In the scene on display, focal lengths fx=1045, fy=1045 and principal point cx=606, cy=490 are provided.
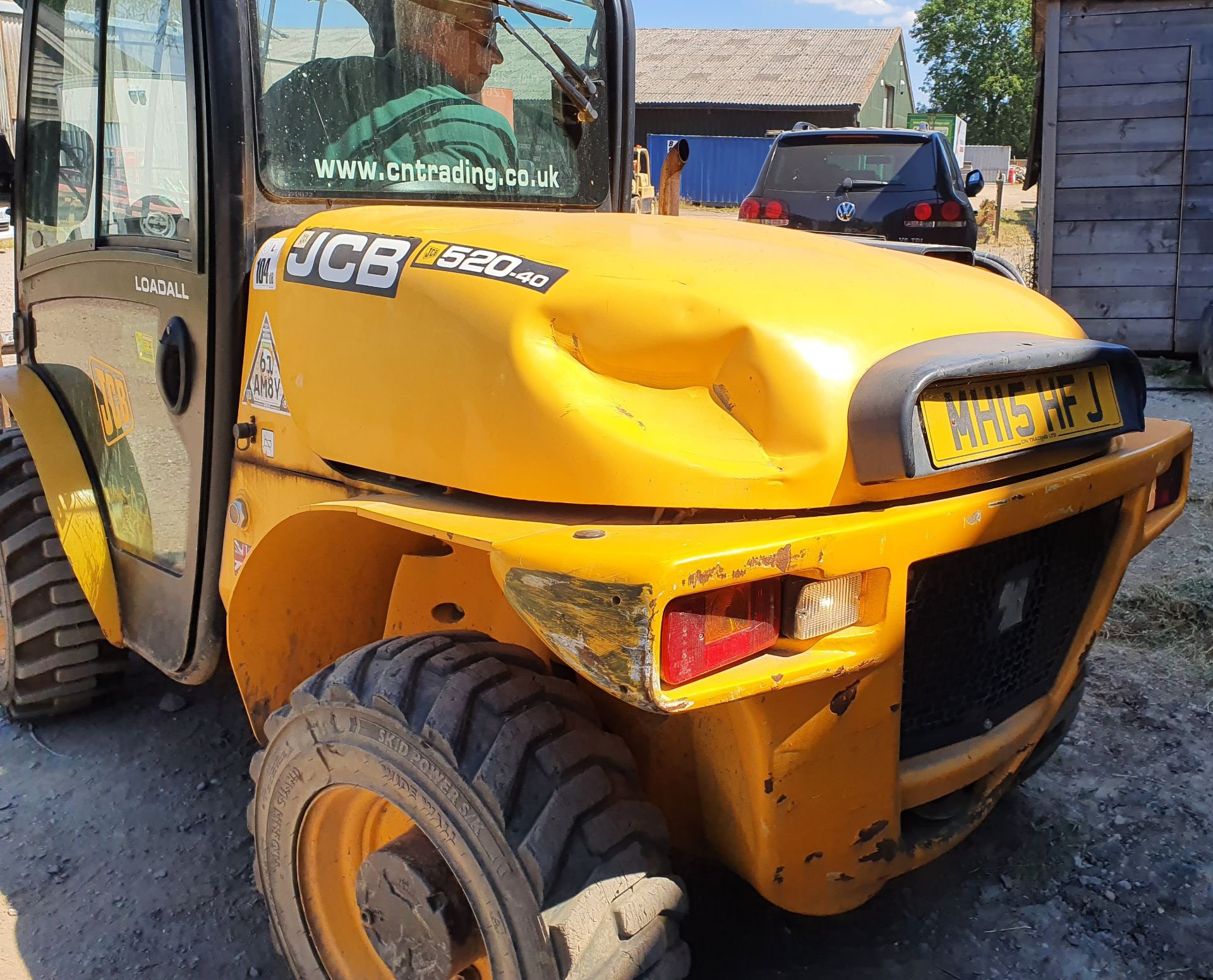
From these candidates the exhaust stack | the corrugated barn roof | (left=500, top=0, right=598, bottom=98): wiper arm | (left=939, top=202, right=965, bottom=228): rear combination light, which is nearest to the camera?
(left=500, top=0, right=598, bottom=98): wiper arm

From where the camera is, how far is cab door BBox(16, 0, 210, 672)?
248cm

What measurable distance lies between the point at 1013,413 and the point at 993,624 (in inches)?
17.8

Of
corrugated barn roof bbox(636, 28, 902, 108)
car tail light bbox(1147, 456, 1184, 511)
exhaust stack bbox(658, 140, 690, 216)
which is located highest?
corrugated barn roof bbox(636, 28, 902, 108)

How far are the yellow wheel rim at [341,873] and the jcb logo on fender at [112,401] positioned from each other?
131cm

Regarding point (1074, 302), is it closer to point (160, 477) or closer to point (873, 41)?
point (160, 477)

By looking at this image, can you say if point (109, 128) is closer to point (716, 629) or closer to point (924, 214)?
point (716, 629)

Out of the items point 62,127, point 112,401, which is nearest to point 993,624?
point 112,401

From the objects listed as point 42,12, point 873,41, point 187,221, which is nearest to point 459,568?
point 187,221

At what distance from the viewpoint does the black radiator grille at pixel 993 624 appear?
195cm

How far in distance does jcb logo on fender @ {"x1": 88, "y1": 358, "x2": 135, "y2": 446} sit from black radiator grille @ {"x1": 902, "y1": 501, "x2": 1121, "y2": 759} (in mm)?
2133

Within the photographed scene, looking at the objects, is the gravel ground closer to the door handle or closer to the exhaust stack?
the door handle

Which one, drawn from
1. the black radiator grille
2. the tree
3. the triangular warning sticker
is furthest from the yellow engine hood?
the tree

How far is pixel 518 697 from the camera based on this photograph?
1.86 meters

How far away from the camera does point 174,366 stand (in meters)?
2.55
